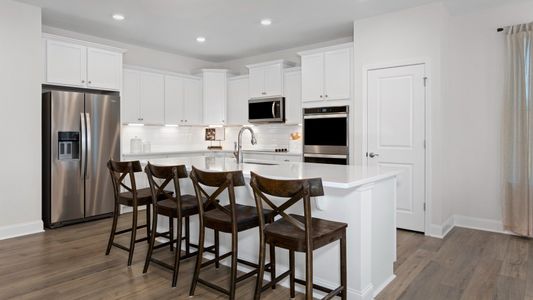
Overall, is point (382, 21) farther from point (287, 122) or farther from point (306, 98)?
point (287, 122)

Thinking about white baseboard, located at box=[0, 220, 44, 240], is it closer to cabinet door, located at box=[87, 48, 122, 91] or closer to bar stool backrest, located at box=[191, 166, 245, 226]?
cabinet door, located at box=[87, 48, 122, 91]

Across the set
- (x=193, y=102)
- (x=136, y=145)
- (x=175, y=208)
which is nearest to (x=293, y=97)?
(x=193, y=102)

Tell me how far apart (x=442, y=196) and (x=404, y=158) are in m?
0.62

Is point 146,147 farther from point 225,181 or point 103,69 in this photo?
point 225,181

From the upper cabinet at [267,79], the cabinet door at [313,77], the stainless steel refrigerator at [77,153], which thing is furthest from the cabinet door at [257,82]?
the stainless steel refrigerator at [77,153]

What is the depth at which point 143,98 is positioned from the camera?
5.65 m

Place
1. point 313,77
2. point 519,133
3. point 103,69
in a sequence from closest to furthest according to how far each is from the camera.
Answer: point 519,133
point 103,69
point 313,77

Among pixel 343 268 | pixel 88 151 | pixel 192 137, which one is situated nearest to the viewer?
pixel 343 268

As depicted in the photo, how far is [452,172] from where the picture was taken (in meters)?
4.55

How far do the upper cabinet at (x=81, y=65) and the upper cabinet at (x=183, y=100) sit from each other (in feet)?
3.52

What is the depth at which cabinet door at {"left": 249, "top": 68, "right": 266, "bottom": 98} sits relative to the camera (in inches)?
236

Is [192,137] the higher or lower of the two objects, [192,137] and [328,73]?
the lower

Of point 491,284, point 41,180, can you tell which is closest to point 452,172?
point 491,284

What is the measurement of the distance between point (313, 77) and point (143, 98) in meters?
2.76
